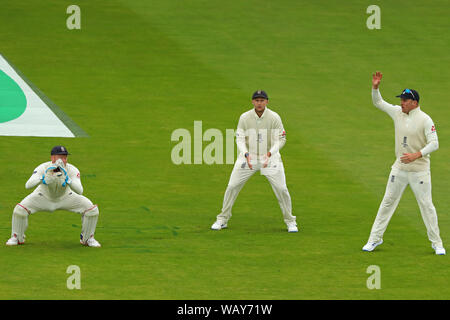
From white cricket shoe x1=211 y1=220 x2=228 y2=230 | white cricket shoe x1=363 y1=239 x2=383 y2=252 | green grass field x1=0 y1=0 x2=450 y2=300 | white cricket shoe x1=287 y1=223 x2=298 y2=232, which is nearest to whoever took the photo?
green grass field x1=0 y1=0 x2=450 y2=300

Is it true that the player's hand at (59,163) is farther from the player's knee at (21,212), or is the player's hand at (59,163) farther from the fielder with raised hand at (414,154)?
the fielder with raised hand at (414,154)

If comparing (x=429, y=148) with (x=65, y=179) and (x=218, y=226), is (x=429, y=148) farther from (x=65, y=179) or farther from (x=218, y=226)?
(x=65, y=179)

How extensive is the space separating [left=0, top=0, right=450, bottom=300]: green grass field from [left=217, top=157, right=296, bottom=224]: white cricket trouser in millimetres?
497

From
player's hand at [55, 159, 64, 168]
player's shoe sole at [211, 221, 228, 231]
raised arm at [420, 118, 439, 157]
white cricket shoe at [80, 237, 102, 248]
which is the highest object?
raised arm at [420, 118, 439, 157]

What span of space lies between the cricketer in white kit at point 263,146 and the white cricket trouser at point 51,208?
2.99m

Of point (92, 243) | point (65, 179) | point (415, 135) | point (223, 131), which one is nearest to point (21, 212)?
point (65, 179)

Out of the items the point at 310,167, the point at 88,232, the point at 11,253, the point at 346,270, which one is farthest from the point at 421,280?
the point at 310,167

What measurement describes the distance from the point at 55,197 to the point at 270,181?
399cm

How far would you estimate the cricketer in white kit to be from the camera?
17.0 m

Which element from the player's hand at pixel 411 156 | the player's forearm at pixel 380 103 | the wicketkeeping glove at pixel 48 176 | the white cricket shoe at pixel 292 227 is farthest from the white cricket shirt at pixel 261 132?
the wicketkeeping glove at pixel 48 176

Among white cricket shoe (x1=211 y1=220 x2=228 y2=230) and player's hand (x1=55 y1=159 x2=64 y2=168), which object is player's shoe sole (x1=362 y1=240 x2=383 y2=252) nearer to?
white cricket shoe (x1=211 y1=220 x2=228 y2=230)

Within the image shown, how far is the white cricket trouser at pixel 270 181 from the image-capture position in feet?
56.0

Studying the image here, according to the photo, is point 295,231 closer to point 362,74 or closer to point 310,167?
point 310,167

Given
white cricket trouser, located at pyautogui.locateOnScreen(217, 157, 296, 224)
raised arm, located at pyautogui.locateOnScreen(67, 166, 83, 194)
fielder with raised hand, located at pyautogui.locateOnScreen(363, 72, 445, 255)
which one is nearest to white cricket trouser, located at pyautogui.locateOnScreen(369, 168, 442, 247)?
fielder with raised hand, located at pyautogui.locateOnScreen(363, 72, 445, 255)
